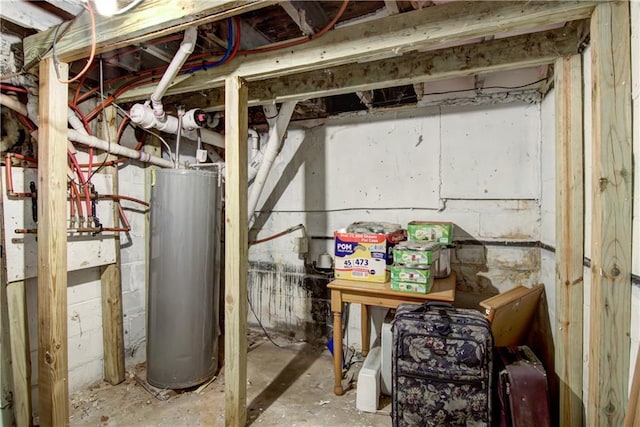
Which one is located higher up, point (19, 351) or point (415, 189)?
point (415, 189)

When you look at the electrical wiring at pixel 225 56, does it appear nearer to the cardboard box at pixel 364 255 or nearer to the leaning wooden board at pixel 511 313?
the cardboard box at pixel 364 255

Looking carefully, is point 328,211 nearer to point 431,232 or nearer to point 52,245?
point 431,232

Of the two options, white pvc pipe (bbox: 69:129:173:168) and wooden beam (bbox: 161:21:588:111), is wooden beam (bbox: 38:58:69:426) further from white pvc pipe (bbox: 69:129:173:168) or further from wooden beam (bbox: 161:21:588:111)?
wooden beam (bbox: 161:21:588:111)

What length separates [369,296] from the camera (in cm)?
207

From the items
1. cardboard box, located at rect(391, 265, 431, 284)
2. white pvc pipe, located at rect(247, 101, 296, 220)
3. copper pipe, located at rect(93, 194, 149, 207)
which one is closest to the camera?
cardboard box, located at rect(391, 265, 431, 284)

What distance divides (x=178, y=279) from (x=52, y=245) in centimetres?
74

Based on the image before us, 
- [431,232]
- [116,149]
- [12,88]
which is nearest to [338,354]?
[431,232]

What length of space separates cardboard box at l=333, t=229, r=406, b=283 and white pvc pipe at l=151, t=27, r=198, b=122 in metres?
1.33

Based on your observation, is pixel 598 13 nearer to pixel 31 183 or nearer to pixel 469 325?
pixel 469 325

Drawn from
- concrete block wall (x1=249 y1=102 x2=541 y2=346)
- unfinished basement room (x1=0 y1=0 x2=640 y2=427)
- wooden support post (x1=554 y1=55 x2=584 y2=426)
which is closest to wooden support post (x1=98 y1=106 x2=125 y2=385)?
unfinished basement room (x1=0 y1=0 x2=640 y2=427)

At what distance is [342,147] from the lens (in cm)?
286

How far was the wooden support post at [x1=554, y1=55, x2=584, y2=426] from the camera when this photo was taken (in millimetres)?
1507

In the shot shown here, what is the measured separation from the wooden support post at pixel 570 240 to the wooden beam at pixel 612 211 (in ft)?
1.10

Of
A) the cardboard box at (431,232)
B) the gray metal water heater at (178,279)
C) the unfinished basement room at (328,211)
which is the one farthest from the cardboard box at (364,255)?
the gray metal water heater at (178,279)
